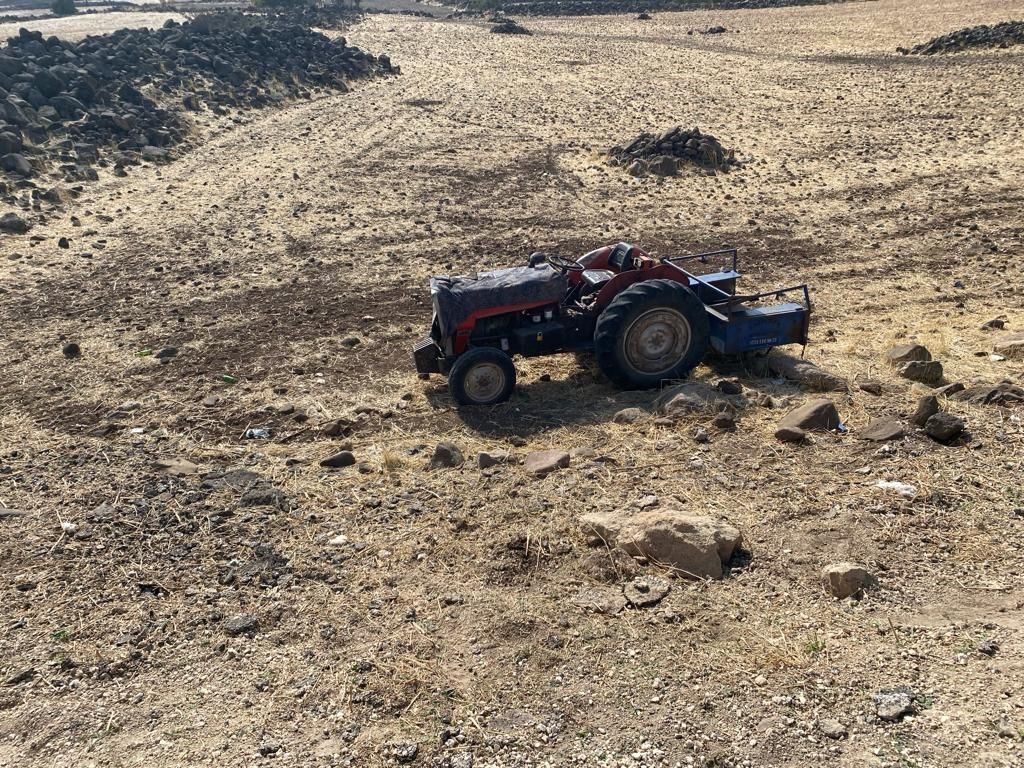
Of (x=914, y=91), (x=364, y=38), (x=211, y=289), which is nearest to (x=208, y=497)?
(x=211, y=289)

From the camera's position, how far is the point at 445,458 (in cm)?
699

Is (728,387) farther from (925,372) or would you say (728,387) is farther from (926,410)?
(925,372)

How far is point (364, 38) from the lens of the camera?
48781 millimetres

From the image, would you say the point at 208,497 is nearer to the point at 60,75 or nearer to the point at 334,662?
the point at 334,662

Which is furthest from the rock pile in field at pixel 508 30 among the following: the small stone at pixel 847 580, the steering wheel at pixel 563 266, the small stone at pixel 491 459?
the small stone at pixel 847 580

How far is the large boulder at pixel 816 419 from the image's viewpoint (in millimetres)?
6879

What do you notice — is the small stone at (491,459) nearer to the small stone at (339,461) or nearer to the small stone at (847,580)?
the small stone at (339,461)

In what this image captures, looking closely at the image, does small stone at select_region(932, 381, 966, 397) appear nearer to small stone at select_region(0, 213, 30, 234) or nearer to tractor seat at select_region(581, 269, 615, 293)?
tractor seat at select_region(581, 269, 615, 293)

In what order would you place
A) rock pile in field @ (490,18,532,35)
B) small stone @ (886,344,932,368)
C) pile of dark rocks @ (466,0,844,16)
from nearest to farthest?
small stone @ (886,344,932,368) < rock pile in field @ (490,18,532,35) < pile of dark rocks @ (466,0,844,16)

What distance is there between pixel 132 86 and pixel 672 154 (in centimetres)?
1664

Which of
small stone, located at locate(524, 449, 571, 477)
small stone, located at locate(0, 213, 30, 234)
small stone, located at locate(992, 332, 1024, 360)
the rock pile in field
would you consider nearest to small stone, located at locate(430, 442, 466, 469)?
small stone, located at locate(524, 449, 571, 477)

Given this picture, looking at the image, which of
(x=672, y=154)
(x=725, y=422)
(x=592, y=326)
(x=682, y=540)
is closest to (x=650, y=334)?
(x=592, y=326)

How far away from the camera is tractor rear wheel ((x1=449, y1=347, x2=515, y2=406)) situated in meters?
7.82

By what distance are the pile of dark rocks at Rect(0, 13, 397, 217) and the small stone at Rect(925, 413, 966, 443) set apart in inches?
619
